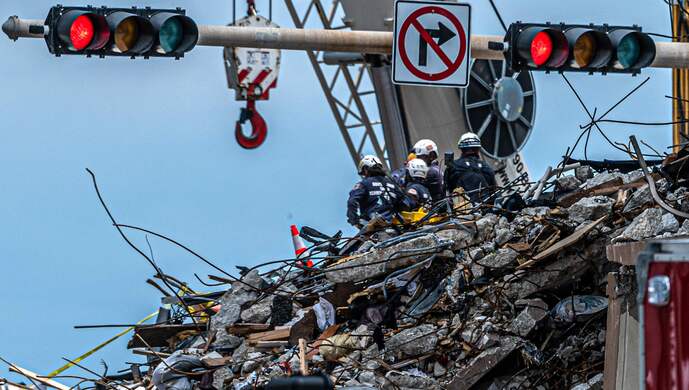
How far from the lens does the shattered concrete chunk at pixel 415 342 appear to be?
1224cm

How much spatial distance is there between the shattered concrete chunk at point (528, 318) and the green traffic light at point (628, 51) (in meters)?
2.27

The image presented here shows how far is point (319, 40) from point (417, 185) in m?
3.99

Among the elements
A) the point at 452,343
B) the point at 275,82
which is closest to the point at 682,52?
the point at 452,343

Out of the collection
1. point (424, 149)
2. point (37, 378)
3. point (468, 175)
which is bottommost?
point (37, 378)

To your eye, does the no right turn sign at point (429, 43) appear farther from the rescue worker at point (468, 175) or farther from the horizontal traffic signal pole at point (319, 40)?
the rescue worker at point (468, 175)

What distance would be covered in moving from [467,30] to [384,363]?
3341 mm

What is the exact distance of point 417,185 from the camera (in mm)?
17484

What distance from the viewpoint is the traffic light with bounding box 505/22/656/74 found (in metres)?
12.9

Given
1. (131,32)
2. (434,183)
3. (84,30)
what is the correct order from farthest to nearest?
(434,183), (131,32), (84,30)

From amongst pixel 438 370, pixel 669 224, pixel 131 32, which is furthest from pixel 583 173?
pixel 131 32

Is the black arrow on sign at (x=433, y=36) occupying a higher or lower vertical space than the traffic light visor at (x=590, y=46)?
higher

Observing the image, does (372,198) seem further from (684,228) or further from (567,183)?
(684,228)

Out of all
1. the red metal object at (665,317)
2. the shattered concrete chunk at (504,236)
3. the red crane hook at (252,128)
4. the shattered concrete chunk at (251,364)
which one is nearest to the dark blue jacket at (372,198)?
the shattered concrete chunk at (504,236)

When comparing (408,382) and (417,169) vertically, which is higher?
(417,169)
